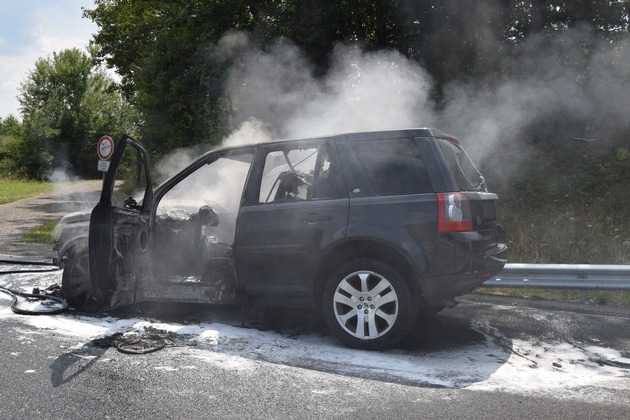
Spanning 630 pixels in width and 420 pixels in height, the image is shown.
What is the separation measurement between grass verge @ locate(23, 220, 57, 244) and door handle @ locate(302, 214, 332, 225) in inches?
349

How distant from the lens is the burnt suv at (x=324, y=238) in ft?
16.2

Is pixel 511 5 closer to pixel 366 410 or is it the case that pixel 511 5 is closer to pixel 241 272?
pixel 241 272

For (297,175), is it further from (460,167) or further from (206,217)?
(460,167)

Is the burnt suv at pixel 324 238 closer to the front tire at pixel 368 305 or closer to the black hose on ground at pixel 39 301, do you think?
the front tire at pixel 368 305

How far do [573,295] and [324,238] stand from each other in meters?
3.77

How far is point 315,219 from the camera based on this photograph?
17.2 feet

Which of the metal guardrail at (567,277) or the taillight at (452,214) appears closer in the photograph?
the taillight at (452,214)

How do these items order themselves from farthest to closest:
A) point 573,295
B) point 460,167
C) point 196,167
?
point 573,295, point 196,167, point 460,167

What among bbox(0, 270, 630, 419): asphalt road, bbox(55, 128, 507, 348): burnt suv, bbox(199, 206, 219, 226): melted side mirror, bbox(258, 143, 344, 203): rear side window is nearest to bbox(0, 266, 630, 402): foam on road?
bbox(0, 270, 630, 419): asphalt road

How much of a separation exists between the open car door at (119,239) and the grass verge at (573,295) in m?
3.95

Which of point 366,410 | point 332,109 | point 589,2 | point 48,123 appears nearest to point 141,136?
point 332,109

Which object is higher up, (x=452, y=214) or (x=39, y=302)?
(x=452, y=214)

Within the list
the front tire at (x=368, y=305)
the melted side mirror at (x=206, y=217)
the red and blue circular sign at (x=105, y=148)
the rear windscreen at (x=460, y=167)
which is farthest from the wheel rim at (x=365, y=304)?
the red and blue circular sign at (x=105, y=148)

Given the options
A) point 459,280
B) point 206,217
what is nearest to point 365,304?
point 459,280
